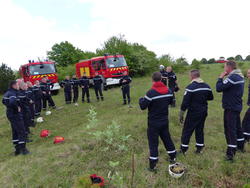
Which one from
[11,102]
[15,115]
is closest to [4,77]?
[15,115]

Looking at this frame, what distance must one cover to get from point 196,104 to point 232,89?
738 mm

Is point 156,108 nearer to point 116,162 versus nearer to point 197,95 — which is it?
point 197,95

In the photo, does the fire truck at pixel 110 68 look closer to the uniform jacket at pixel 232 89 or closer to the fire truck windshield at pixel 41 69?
the fire truck windshield at pixel 41 69

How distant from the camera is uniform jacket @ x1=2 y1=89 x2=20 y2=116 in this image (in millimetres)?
4688

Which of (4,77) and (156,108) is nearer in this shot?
(156,108)

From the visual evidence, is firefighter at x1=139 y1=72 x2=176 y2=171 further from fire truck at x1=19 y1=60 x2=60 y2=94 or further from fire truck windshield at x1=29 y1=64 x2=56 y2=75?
fire truck windshield at x1=29 y1=64 x2=56 y2=75

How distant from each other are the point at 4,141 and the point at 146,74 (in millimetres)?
20146

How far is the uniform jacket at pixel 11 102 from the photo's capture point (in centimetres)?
469

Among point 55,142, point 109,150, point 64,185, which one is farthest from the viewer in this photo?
point 55,142

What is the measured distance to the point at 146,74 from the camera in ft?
81.1

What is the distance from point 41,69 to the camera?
14359 millimetres

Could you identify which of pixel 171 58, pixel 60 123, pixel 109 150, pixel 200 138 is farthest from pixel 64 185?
pixel 171 58

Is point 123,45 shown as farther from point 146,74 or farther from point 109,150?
point 109,150

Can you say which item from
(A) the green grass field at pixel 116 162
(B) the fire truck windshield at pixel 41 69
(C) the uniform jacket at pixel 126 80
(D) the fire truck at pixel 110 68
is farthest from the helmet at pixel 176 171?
(B) the fire truck windshield at pixel 41 69
